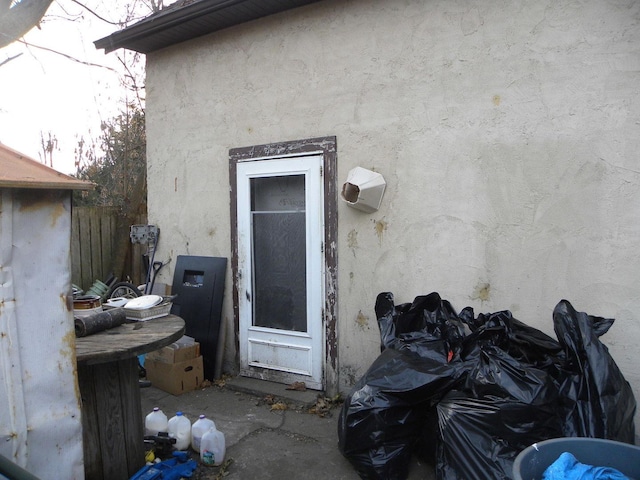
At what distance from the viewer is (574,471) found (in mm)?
1676

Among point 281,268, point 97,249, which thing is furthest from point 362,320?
point 97,249

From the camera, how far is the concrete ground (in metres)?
3.13

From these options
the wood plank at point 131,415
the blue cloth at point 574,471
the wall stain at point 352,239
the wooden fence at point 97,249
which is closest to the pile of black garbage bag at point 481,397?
the blue cloth at point 574,471

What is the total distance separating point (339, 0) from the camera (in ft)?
13.3

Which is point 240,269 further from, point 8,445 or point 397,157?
point 8,445

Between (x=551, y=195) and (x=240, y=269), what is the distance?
2957 millimetres

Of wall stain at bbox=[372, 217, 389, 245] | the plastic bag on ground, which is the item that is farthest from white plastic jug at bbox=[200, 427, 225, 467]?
wall stain at bbox=[372, 217, 389, 245]

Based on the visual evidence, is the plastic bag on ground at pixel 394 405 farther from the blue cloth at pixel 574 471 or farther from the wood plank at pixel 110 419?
the wood plank at pixel 110 419

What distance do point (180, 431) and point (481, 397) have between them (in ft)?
7.08

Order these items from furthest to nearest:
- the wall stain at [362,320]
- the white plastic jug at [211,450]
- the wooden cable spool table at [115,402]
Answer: the wall stain at [362,320] → the white plastic jug at [211,450] → the wooden cable spool table at [115,402]

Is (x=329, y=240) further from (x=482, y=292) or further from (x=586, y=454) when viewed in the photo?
(x=586, y=454)

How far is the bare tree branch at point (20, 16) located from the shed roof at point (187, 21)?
1275 millimetres

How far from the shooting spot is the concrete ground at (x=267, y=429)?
3.13 meters

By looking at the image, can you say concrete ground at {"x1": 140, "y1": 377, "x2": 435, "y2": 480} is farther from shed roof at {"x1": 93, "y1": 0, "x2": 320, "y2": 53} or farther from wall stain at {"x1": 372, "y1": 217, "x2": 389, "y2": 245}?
shed roof at {"x1": 93, "y1": 0, "x2": 320, "y2": 53}
